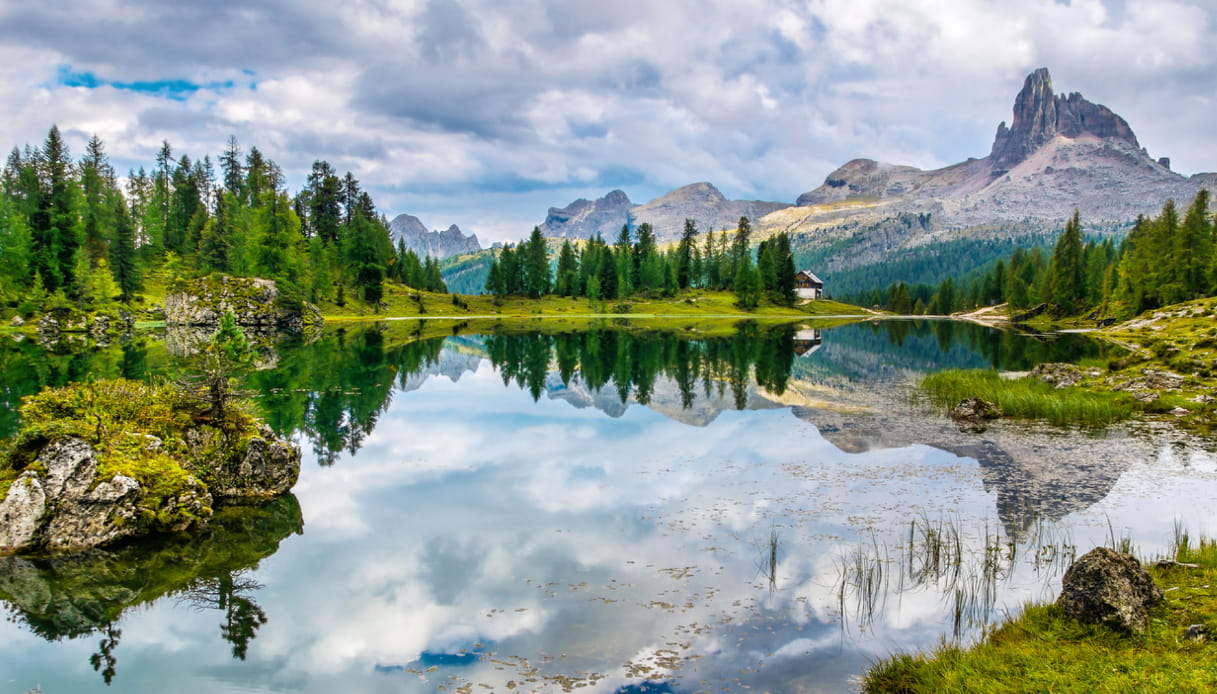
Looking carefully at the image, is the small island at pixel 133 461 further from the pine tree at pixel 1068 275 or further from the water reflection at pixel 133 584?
the pine tree at pixel 1068 275

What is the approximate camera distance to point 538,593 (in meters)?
14.3

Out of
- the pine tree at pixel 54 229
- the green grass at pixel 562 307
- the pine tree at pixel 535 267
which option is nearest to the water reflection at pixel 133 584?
the pine tree at pixel 54 229

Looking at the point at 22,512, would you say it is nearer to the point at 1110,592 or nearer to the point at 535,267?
the point at 1110,592

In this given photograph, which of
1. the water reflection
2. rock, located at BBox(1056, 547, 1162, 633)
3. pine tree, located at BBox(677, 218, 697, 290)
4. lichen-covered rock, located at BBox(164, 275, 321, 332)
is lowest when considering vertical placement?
the water reflection

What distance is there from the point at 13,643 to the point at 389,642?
7.16 metres

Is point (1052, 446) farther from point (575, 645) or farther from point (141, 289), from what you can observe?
point (141, 289)

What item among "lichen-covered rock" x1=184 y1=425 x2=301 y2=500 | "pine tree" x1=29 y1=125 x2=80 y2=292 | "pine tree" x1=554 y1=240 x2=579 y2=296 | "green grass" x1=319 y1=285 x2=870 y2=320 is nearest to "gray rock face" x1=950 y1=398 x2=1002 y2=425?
"lichen-covered rock" x1=184 y1=425 x2=301 y2=500

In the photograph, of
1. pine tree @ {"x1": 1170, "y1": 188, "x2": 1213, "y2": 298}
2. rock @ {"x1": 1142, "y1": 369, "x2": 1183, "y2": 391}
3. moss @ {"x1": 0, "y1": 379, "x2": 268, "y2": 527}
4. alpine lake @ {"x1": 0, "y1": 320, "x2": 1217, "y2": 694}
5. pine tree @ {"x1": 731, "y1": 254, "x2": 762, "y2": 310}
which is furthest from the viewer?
pine tree @ {"x1": 731, "y1": 254, "x2": 762, "y2": 310}

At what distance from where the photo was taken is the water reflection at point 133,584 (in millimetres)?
12867

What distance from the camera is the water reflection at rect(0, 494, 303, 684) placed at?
12867mm

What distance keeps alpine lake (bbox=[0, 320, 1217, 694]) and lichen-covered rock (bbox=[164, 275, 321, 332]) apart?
207 ft

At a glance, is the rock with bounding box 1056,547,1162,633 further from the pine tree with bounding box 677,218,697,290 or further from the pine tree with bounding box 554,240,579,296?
the pine tree with bounding box 677,218,697,290

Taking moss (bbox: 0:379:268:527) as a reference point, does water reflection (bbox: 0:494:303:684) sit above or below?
below

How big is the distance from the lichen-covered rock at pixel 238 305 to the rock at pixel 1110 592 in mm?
97477
